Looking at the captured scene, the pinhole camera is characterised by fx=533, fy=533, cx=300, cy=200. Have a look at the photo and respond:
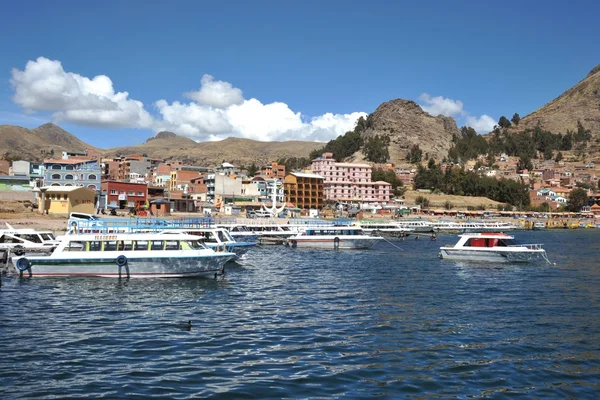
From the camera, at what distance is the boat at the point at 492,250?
49594mm

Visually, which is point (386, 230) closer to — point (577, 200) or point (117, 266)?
point (117, 266)

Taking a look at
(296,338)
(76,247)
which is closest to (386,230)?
(76,247)

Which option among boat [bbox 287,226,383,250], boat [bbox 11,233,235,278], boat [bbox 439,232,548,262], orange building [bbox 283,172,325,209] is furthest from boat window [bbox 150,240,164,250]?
orange building [bbox 283,172,325,209]

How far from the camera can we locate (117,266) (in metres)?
35.1

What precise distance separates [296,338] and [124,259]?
1779 cm

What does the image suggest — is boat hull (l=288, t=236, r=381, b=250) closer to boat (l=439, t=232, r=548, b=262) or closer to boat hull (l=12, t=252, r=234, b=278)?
boat (l=439, t=232, r=548, b=262)

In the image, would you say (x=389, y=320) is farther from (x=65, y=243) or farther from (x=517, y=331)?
(x=65, y=243)

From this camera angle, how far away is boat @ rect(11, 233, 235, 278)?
3497cm

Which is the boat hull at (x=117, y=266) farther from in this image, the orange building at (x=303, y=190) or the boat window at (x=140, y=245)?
the orange building at (x=303, y=190)

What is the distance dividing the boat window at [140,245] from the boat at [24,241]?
399 inches

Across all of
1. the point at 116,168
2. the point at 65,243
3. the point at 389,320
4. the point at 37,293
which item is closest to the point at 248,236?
the point at 65,243

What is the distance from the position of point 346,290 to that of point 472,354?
14511mm

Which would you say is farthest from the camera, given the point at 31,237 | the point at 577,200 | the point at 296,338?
the point at 577,200

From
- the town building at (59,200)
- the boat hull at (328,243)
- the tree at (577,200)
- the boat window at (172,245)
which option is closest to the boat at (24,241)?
the boat window at (172,245)
